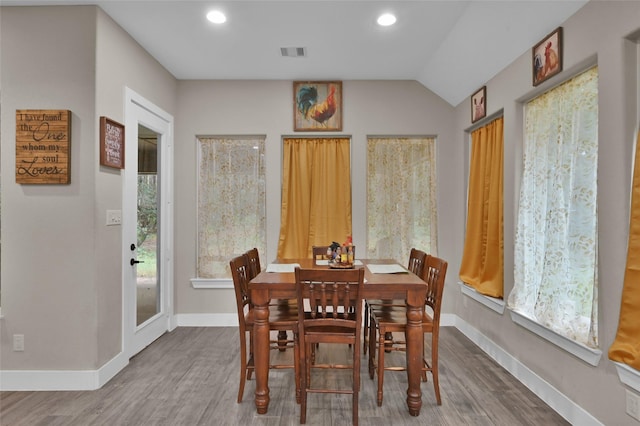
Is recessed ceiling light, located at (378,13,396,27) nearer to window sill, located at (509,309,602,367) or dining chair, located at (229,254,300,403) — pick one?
dining chair, located at (229,254,300,403)

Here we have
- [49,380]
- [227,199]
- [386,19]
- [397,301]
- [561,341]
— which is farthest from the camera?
[227,199]

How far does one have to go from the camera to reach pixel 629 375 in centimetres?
177

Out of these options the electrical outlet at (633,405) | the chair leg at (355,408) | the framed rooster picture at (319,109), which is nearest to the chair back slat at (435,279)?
the chair leg at (355,408)

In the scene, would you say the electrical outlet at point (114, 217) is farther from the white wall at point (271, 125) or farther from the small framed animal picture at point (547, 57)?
the small framed animal picture at point (547, 57)

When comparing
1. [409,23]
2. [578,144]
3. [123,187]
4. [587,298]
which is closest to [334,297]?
[587,298]

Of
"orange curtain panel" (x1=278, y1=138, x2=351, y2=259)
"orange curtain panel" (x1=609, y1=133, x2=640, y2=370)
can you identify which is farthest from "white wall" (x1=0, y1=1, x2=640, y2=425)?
"orange curtain panel" (x1=278, y1=138, x2=351, y2=259)

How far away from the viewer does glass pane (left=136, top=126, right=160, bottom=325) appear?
3.40 m

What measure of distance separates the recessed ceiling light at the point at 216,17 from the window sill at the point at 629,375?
3.51 metres

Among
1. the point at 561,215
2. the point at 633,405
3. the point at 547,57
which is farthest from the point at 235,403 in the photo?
the point at 547,57

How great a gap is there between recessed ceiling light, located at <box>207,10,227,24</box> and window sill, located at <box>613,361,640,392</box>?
351 cm

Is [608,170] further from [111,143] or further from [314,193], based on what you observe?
[111,143]

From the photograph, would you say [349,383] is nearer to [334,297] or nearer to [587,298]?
[334,297]

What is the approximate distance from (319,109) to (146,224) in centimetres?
229

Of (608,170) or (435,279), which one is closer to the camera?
(608,170)
